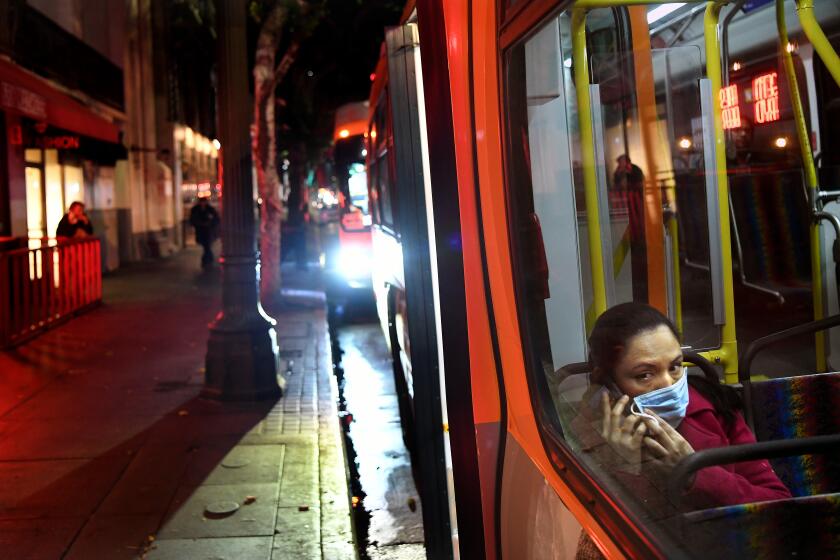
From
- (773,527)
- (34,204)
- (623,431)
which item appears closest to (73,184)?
(34,204)

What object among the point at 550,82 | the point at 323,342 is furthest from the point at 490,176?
the point at 323,342

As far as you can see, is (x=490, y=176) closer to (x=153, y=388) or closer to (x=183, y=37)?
(x=153, y=388)

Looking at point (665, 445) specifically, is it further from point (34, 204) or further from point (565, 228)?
point (34, 204)

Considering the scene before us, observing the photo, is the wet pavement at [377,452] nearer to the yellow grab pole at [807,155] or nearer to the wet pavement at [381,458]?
the wet pavement at [381,458]

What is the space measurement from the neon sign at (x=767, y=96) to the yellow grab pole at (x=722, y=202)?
1.60m

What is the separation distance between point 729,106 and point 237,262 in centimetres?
486

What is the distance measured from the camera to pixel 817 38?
3.38 metres

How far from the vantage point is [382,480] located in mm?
6289

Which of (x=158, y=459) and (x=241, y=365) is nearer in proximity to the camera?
(x=158, y=459)

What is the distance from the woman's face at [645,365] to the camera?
2.40m

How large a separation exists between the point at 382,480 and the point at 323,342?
499 centimetres

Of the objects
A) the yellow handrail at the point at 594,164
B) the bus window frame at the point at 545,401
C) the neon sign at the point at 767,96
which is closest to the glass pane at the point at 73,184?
the neon sign at the point at 767,96

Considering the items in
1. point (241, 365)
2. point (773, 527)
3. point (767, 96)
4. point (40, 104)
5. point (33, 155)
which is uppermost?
point (40, 104)

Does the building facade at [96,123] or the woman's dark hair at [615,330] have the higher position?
the building facade at [96,123]
